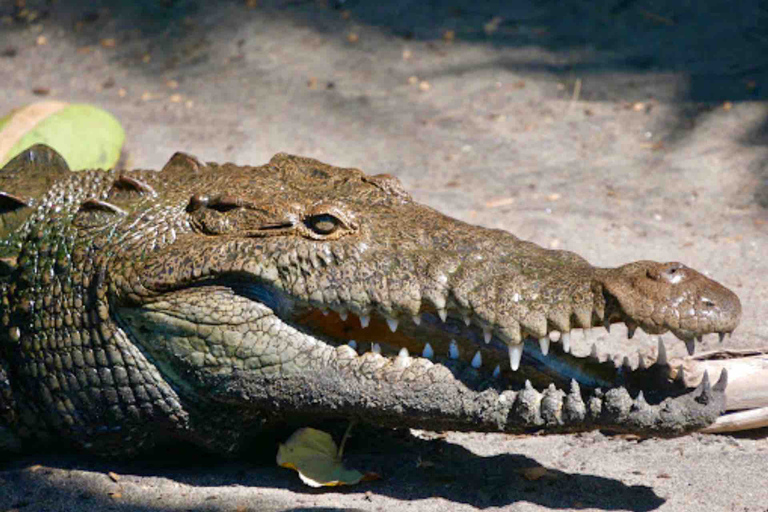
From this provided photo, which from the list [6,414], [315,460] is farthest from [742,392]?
[6,414]

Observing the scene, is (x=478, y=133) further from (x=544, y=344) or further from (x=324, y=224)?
(x=544, y=344)

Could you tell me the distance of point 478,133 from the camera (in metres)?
7.63

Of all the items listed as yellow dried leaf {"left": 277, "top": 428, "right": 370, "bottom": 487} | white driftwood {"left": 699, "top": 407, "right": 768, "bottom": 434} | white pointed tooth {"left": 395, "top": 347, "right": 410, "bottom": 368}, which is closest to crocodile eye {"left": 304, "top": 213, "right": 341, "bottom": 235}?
white pointed tooth {"left": 395, "top": 347, "right": 410, "bottom": 368}

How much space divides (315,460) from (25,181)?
209 cm

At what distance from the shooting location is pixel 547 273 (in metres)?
3.38

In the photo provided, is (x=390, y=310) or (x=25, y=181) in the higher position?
(x=25, y=181)

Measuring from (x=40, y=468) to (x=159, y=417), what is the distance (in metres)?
0.74

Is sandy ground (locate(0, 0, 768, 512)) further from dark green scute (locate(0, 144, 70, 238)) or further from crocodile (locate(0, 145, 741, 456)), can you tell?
dark green scute (locate(0, 144, 70, 238))

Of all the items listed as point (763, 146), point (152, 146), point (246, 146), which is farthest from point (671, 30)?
point (152, 146)

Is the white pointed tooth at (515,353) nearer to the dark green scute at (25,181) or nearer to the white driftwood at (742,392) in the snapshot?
the white driftwood at (742,392)

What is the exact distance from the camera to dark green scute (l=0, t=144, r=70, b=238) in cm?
430

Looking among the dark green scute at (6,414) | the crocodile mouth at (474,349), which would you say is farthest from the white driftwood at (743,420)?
the dark green scute at (6,414)

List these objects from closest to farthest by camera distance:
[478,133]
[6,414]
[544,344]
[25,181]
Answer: [544,344] < [6,414] < [25,181] < [478,133]

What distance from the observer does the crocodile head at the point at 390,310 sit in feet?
10.5
